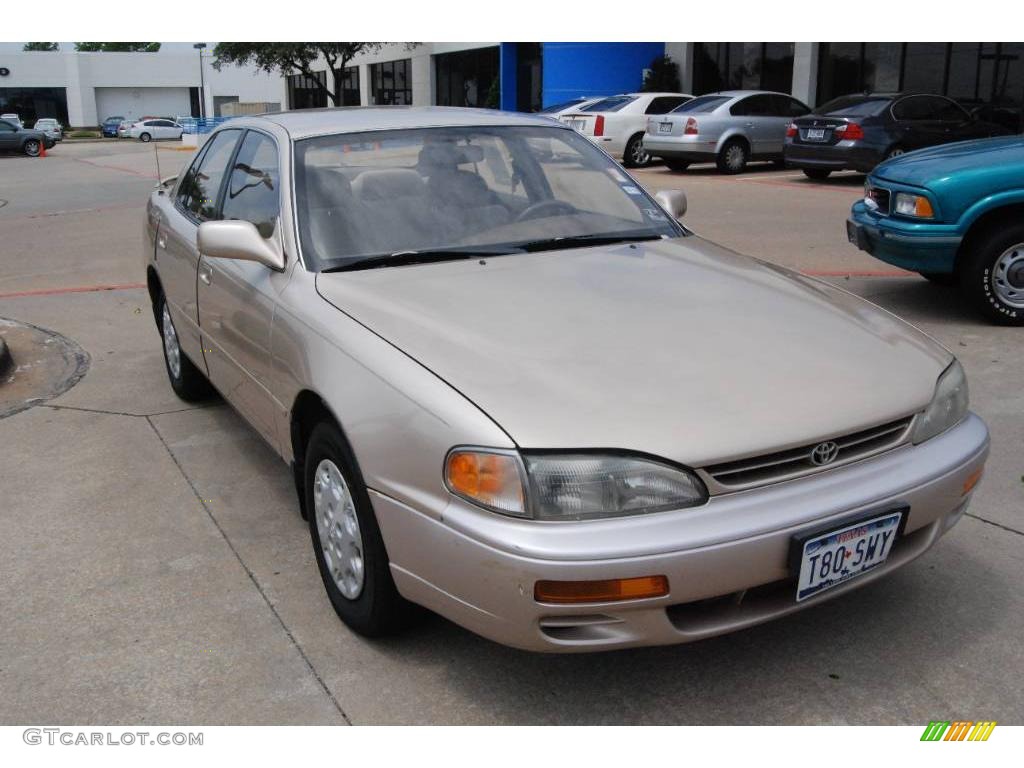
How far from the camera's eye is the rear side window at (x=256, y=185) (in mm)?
4066

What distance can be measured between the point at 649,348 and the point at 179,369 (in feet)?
11.3

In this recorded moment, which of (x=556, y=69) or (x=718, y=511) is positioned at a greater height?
(x=556, y=69)

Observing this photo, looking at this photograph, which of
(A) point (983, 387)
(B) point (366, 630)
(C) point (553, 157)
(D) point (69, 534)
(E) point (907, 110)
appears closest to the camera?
(B) point (366, 630)

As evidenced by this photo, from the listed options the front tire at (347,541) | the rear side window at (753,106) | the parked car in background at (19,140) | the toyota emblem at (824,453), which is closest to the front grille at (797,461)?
the toyota emblem at (824,453)

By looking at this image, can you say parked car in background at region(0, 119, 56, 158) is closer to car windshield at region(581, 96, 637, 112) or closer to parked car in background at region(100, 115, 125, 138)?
parked car in background at region(100, 115, 125, 138)

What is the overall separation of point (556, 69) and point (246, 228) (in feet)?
101

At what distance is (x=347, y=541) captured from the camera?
324 cm

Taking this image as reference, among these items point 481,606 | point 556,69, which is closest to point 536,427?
point 481,606

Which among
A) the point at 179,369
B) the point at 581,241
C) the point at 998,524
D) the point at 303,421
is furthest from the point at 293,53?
the point at 998,524

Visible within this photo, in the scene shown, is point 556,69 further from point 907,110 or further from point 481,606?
point 481,606

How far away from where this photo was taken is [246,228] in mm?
3779

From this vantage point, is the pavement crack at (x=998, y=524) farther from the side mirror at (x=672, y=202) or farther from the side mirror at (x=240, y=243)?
the side mirror at (x=240, y=243)

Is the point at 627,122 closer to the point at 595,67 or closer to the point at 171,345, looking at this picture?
the point at 595,67

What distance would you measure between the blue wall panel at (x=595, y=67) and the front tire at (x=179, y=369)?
90.9 ft
